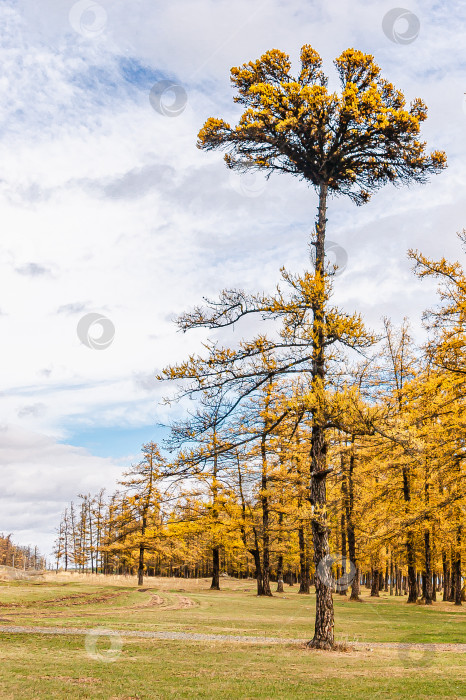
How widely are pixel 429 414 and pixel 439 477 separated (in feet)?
9.99

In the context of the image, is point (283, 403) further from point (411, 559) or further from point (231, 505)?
point (231, 505)

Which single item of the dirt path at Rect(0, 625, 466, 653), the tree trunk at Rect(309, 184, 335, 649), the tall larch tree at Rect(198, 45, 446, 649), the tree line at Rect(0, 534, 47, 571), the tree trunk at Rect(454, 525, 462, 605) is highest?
the tall larch tree at Rect(198, 45, 446, 649)

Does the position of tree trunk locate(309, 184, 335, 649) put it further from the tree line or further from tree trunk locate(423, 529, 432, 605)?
the tree line

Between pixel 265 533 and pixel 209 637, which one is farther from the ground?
pixel 209 637

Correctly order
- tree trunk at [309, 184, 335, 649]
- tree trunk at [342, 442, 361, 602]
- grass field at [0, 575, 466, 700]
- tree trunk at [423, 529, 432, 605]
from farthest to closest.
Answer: tree trunk at [342, 442, 361, 602]
tree trunk at [423, 529, 432, 605]
tree trunk at [309, 184, 335, 649]
grass field at [0, 575, 466, 700]

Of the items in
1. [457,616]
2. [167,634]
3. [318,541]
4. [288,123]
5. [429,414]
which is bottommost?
[457,616]

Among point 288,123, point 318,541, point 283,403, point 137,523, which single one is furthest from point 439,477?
point 137,523

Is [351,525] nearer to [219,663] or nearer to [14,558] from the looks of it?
[219,663]

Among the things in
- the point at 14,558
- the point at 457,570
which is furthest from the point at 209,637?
the point at 14,558

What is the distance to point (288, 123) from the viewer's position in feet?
41.2

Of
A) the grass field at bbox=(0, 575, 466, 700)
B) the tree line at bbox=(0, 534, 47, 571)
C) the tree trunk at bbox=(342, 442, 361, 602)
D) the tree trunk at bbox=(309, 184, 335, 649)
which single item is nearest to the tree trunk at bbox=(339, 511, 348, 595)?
the tree trunk at bbox=(342, 442, 361, 602)

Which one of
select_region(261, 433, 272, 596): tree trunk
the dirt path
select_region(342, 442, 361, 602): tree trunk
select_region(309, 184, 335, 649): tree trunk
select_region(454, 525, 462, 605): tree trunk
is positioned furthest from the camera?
select_region(342, 442, 361, 602): tree trunk

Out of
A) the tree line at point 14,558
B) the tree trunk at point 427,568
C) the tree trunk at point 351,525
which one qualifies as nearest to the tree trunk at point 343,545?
the tree trunk at point 351,525

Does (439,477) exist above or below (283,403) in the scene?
below
